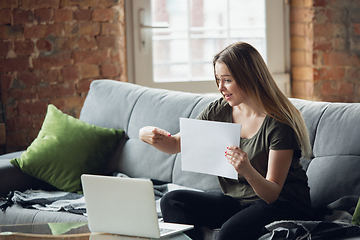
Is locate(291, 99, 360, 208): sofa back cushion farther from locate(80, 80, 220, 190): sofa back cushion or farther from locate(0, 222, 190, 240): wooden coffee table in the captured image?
locate(0, 222, 190, 240): wooden coffee table

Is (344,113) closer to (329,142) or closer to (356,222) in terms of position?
(329,142)

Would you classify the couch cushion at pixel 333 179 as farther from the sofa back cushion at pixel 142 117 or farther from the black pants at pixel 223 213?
the sofa back cushion at pixel 142 117

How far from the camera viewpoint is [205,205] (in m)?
1.52

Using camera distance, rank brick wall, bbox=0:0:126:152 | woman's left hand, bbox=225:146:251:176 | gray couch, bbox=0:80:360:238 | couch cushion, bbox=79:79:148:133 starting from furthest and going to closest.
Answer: brick wall, bbox=0:0:126:152, couch cushion, bbox=79:79:148:133, gray couch, bbox=0:80:360:238, woman's left hand, bbox=225:146:251:176

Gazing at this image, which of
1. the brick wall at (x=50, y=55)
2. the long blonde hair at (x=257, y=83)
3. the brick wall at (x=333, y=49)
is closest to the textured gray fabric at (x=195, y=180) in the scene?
the long blonde hair at (x=257, y=83)

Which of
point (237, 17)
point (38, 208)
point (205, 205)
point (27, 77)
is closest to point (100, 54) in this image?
point (27, 77)

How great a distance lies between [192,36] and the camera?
3148 mm

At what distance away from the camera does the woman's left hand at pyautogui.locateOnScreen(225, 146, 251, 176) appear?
4.34 ft

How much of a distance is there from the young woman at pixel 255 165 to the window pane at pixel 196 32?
163cm

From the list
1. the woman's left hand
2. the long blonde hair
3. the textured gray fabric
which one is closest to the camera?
the woman's left hand

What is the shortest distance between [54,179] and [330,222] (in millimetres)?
1312

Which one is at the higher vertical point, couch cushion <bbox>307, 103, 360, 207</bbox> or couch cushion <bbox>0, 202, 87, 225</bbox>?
couch cushion <bbox>307, 103, 360, 207</bbox>

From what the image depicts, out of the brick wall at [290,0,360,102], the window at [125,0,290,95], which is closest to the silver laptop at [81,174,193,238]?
the window at [125,0,290,95]

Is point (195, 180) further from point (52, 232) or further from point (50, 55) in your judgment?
point (50, 55)
